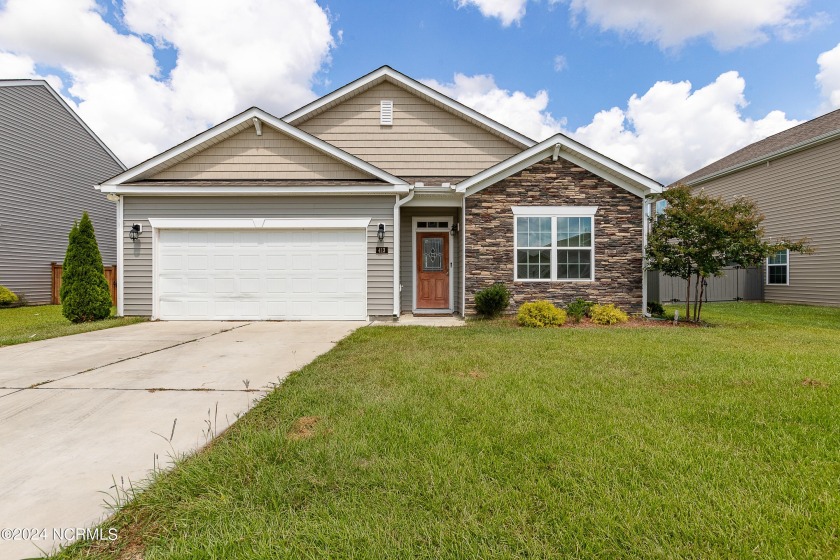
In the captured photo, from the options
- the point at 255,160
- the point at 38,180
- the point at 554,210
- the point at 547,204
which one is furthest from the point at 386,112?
the point at 38,180

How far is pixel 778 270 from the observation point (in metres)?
14.6

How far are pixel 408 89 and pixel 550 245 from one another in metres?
6.25

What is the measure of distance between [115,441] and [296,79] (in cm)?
1783

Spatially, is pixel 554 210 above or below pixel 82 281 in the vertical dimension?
above

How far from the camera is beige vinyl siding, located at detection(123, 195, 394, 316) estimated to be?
933 centimetres

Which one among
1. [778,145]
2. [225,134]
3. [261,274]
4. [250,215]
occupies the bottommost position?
[261,274]

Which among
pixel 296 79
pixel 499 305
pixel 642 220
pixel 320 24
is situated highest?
pixel 296 79

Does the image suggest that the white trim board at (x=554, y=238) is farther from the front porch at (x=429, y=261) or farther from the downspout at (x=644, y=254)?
the front porch at (x=429, y=261)

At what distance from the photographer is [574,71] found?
15.7 meters

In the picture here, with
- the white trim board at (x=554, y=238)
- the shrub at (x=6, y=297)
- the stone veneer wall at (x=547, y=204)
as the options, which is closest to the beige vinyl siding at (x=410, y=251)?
the stone veneer wall at (x=547, y=204)

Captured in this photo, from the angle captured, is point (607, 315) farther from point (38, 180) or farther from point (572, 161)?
point (38, 180)

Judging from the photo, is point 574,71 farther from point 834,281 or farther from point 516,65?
point 834,281

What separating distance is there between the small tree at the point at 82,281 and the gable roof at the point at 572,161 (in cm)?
884

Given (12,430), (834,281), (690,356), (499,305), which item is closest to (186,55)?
(499,305)
